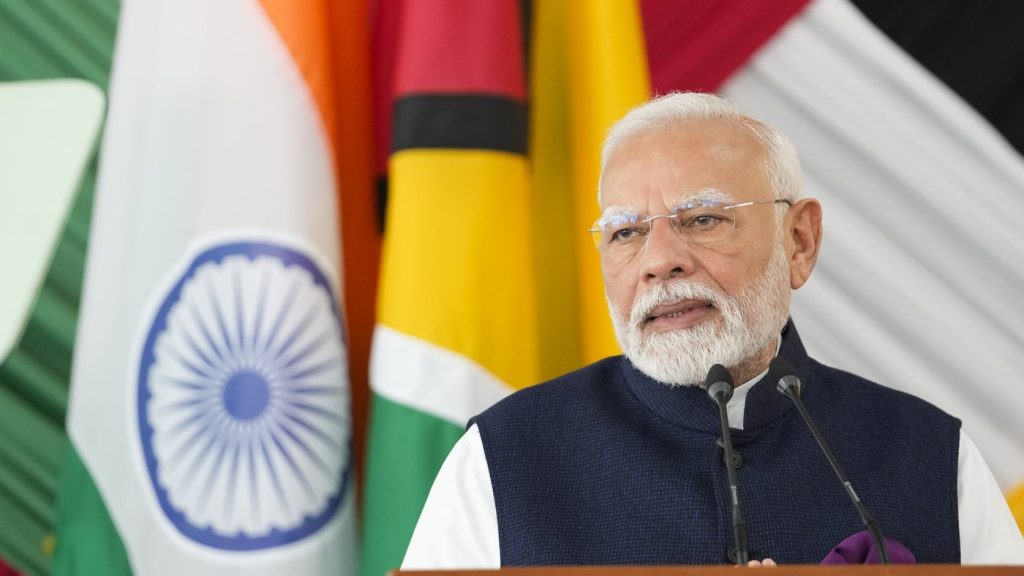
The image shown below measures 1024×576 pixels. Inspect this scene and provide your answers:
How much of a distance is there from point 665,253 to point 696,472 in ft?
1.16

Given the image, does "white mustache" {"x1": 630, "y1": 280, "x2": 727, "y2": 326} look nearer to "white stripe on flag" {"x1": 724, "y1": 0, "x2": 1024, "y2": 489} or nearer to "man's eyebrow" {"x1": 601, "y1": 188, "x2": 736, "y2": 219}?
"man's eyebrow" {"x1": 601, "y1": 188, "x2": 736, "y2": 219}

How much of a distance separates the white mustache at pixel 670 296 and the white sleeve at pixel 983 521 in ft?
1.62

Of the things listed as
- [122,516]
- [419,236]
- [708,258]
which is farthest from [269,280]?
[708,258]

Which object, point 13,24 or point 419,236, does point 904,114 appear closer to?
point 419,236

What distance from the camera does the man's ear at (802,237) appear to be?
82.4 inches

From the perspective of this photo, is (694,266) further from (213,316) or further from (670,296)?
(213,316)

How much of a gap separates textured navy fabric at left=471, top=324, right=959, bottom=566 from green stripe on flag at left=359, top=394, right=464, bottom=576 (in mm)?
436

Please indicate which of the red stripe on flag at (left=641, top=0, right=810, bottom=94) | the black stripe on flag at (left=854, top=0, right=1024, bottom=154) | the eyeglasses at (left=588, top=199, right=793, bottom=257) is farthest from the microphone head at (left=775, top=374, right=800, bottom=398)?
the black stripe on flag at (left=854, top=0, right=1024, bottom=154)

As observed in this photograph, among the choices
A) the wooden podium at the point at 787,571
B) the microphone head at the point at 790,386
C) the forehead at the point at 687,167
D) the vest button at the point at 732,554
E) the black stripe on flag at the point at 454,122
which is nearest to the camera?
the wooden podium at the point at 787,571

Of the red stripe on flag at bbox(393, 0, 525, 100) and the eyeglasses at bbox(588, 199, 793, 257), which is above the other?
the red stripe on flag at bbox(393, 0, 525, 100)

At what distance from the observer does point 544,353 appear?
8.90ft

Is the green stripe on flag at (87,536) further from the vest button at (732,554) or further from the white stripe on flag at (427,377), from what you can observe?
the vest button at (732,554)

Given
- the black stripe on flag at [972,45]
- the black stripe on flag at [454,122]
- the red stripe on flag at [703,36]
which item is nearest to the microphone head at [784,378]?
the black stripe on flag at [454,122]

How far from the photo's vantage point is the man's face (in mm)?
1890
